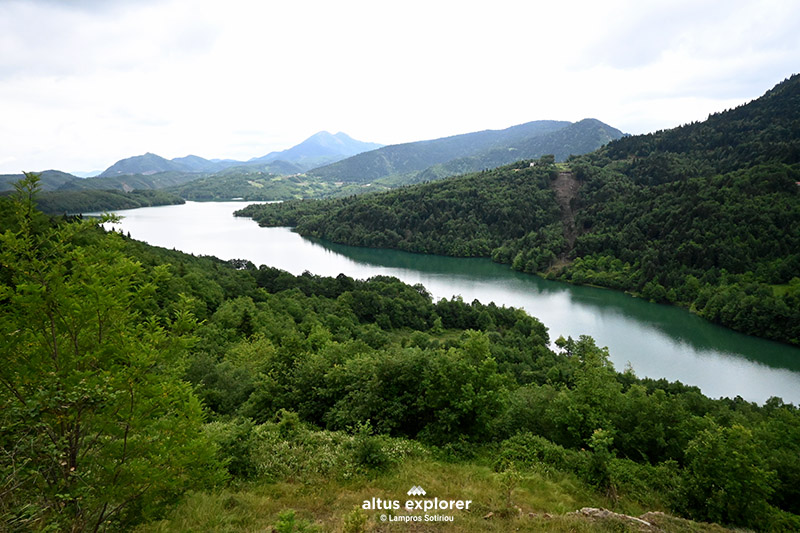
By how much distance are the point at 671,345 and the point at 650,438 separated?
4283cm

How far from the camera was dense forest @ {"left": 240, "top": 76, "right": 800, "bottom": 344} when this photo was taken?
2530 inches

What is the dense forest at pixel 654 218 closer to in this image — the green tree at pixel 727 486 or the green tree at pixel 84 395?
the green tree at pixel 727 486

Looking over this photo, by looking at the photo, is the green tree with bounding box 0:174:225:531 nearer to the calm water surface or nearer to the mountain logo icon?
the mountain logo icon

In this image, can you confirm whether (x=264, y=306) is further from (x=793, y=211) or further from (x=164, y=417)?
→ (x=793, y=211)

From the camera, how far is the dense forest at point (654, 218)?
6425 centimetres

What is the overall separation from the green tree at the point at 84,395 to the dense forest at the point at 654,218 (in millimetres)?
67985

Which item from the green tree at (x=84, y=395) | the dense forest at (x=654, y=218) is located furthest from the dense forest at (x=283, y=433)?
the dense forest at (x=654, y=218)

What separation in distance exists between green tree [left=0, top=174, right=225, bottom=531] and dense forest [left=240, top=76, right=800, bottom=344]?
68.0m

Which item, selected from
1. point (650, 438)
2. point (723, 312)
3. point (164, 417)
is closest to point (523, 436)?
point (650, 438)

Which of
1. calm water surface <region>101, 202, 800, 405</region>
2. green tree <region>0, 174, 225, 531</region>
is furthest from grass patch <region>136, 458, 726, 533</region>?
calm water surface <region>101, 202, 800, 405</region>

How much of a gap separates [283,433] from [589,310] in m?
62.2

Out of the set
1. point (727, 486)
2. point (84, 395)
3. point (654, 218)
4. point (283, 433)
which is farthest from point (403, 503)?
point (654, 218)

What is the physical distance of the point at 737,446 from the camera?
10.4 meters

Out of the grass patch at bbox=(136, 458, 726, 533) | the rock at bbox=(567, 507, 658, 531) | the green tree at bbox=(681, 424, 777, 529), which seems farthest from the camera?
the green tree at bbox=(681, 424, 777, 529)
